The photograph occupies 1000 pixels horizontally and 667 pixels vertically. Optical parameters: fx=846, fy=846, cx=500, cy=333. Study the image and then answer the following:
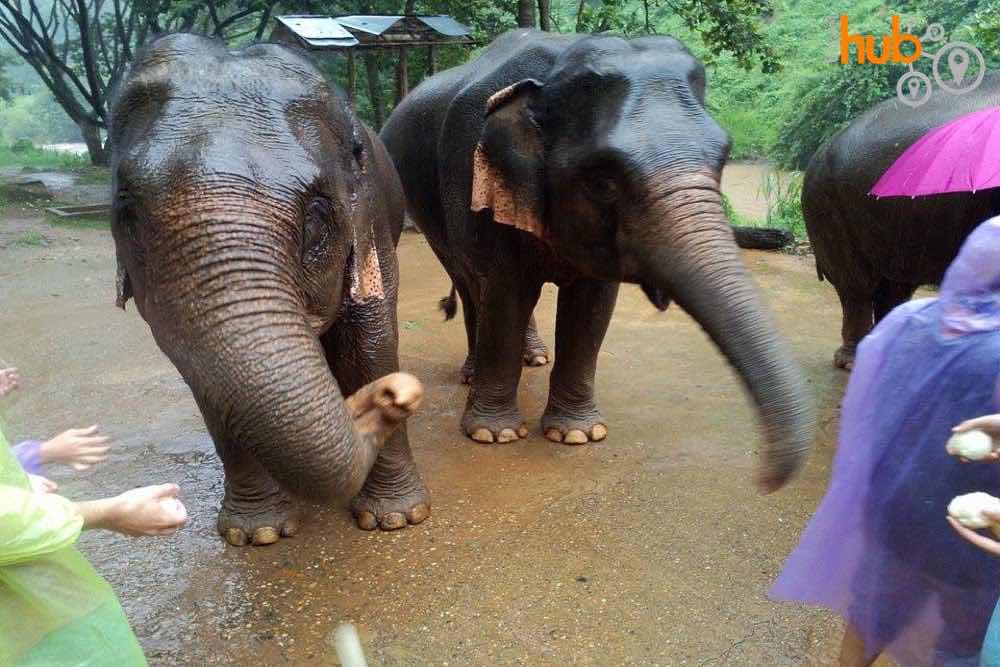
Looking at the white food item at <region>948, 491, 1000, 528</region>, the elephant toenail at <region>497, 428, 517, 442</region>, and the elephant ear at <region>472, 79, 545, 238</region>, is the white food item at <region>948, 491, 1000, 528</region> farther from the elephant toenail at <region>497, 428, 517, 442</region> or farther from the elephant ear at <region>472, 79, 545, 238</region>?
the elephant toenail at <region>497, 428, 517, 442</region>

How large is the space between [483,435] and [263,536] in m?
1.44

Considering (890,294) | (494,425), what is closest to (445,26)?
(890,294)

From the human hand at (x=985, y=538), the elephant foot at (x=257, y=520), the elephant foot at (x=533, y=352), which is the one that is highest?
the human hand at (x=985, y=538)

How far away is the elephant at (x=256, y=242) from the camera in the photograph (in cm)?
206

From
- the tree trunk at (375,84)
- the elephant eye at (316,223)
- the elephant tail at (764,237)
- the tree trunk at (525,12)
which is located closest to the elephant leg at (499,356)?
the elephant eye at (316,223)

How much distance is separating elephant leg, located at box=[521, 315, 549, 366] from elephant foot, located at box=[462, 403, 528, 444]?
120 cm

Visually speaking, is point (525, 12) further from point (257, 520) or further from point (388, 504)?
point (257, 520)

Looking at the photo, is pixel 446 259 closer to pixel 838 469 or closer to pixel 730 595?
pixel 730 595

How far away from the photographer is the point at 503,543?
3.61m

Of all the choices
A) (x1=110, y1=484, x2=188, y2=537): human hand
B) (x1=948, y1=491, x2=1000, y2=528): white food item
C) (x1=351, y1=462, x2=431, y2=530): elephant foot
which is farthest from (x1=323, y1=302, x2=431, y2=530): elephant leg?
(x1=948, y1=491, x2=1000, y2=528): white food item

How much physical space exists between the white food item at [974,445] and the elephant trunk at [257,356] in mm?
1389

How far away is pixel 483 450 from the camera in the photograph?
15.1 ft

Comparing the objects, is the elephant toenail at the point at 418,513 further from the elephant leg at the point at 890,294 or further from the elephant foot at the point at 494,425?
the elephant leg at the point at 890,294

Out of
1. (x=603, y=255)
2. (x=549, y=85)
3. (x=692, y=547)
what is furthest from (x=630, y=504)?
(x=549, y=85)
